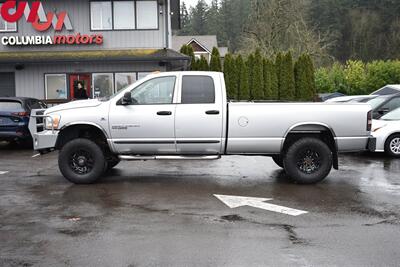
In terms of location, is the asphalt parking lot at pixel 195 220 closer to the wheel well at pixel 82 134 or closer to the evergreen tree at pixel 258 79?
the wheel well at pixel 82 134

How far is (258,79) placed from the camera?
25641mm

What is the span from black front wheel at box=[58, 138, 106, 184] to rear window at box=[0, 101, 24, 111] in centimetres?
639

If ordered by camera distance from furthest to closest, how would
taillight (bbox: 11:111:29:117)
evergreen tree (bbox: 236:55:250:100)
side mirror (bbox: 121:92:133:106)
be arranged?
evergreen tree (bbox: 236:55:250:100)
taillight (bbox: 11:111:29:117)
side mirror (bbox: 121:92:133:106)

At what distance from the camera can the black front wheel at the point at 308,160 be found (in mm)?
9141

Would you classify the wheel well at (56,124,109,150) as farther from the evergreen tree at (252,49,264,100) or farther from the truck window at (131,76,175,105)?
the evergreen tree at (252,49,264,100)

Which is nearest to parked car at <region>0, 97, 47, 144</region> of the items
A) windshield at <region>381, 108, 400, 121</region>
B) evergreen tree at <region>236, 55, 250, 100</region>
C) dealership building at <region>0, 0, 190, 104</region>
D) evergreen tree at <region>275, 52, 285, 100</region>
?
dealership building at <region>0, 0, 190, 104</region>

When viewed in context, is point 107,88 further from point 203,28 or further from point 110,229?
point 203,28

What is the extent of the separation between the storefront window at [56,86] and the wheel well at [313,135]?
1593 centimetres

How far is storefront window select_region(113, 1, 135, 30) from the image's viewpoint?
914 inches

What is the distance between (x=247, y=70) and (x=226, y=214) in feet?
63.1

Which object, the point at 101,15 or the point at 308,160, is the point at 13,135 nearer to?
the point at 308,160

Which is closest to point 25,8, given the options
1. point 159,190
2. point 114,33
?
point 114,33

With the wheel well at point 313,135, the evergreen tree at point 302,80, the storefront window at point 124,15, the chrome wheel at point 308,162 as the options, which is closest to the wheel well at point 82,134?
the wheel well at point 313,135

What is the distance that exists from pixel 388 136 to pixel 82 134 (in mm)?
7716
